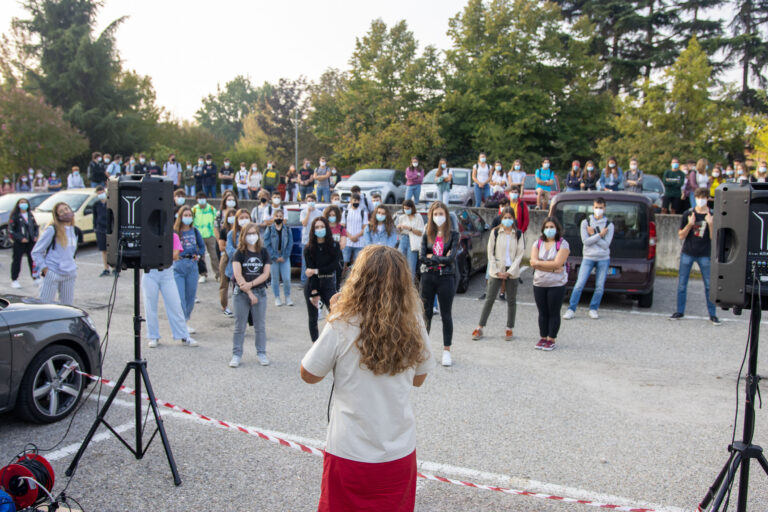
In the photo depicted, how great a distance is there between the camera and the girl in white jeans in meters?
8.29

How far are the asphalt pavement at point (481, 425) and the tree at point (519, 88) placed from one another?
87.4 feet

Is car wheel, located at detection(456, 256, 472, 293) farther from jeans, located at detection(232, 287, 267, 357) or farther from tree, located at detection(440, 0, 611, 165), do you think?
tree, located at detection(440, 0, 611, 165)

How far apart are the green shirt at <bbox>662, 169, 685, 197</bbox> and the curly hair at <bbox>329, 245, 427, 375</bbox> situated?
15.3 metres

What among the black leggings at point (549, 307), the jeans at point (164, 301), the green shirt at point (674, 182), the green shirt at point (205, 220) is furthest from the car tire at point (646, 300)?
the green shirt at point (205, 220)

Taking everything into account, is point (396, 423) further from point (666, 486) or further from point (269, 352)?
point (269, 352)

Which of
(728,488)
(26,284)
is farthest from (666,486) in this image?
(26,284)

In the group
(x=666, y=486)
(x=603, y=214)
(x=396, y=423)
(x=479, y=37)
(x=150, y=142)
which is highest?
(x=479, y=37)

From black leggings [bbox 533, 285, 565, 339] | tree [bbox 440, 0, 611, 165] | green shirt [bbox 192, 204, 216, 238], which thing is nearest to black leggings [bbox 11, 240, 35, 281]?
green shirt [bbox 192, 204, 216, 238]

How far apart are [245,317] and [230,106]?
119947 millimetres

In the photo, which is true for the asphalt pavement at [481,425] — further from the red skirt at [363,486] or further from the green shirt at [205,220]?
the green shirt at [205,220]

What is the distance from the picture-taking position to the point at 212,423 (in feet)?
19.2

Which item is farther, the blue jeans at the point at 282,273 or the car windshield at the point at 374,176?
the car windshield at the point at 374,176

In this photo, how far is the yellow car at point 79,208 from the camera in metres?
18.5

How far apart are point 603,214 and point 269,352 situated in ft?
19.1
